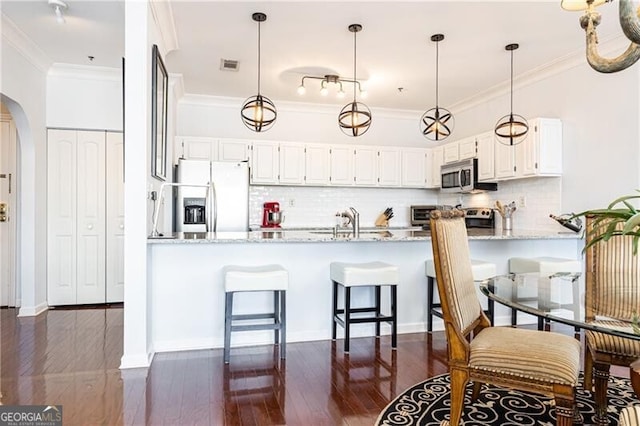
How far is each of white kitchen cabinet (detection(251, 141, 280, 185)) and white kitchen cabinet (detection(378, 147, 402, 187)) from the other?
1.63 metres

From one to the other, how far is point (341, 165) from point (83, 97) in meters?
3.48

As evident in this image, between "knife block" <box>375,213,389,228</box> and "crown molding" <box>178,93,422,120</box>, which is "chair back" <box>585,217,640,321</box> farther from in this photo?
"crown molding" <box>178,93,422,120</box>

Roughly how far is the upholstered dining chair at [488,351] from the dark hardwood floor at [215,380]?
0.65m

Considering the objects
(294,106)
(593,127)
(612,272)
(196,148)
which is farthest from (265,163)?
(612,272)

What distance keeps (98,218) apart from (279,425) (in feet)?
12.9

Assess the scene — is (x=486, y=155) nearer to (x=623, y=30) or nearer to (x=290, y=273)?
(x=290, y=273)

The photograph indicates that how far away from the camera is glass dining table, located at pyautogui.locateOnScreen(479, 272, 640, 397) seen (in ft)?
4.64

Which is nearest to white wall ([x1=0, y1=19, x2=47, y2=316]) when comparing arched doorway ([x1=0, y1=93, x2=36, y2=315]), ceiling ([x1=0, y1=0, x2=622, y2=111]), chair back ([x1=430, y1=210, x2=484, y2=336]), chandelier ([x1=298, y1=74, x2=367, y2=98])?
arched doorway ([x1=0, y1=93, x2=36, y2=315])

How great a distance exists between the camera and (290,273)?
11.2 feet

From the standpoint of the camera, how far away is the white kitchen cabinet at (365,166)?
20.2ft

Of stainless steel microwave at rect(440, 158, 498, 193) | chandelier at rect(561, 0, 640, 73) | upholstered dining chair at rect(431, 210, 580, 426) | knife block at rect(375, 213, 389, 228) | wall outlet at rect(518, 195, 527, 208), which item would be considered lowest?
upholstered dining chair at rect(431, 210, 580, 426)

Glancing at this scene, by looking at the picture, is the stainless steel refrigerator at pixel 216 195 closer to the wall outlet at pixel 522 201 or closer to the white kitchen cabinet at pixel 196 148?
the white kitchen cabinet at pixel 196 148

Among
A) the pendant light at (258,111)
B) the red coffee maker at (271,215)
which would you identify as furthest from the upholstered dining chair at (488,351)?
the red coffee maker at (271,215)

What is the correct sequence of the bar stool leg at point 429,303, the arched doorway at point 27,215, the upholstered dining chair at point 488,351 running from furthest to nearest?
1. the arched doorway at point 27,215
2. the bar stool leg at point 429,303
3. the upholstered dining chair at point 488,351
